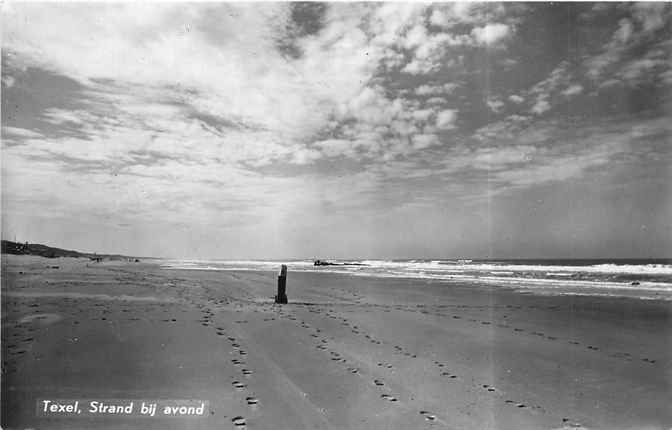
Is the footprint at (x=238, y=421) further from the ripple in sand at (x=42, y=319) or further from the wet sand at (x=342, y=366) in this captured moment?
the ripple in sand at (x=42, y=319)

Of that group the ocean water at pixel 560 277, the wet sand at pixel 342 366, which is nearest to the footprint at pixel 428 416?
the wet sand at pixel 342 366

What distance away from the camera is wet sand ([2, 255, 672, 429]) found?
488 cm

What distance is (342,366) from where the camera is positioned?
21.4ft

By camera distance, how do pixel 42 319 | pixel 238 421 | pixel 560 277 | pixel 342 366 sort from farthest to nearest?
pixel 560 277, pixel 42 319, pixel 342 366, pixel 238 421

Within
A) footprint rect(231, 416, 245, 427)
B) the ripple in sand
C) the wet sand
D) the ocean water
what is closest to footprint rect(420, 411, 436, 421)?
the wet sand

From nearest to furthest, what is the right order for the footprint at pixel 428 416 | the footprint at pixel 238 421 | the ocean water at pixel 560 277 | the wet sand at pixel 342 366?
the footprint at pixel 238 421
the footprint at pixel 428 416
the wet sand at pixel 342 366
the ocean water at pixel 560 277

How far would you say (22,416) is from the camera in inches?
196

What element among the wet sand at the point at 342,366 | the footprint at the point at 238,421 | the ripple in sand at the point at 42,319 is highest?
the ripple in sand at the point at 42,319

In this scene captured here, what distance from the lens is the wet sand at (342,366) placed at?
488cm

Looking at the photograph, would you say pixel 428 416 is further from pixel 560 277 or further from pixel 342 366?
pixel 560 277

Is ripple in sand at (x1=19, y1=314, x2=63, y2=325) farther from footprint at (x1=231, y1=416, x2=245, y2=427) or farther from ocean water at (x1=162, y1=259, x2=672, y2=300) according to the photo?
ocean water at (x1=162, y1=259, x2=672, y2=300)

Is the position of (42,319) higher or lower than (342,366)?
higher

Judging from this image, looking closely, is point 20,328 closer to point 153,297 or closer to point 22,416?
point 22,416

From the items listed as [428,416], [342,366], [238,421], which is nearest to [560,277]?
[342,366]
